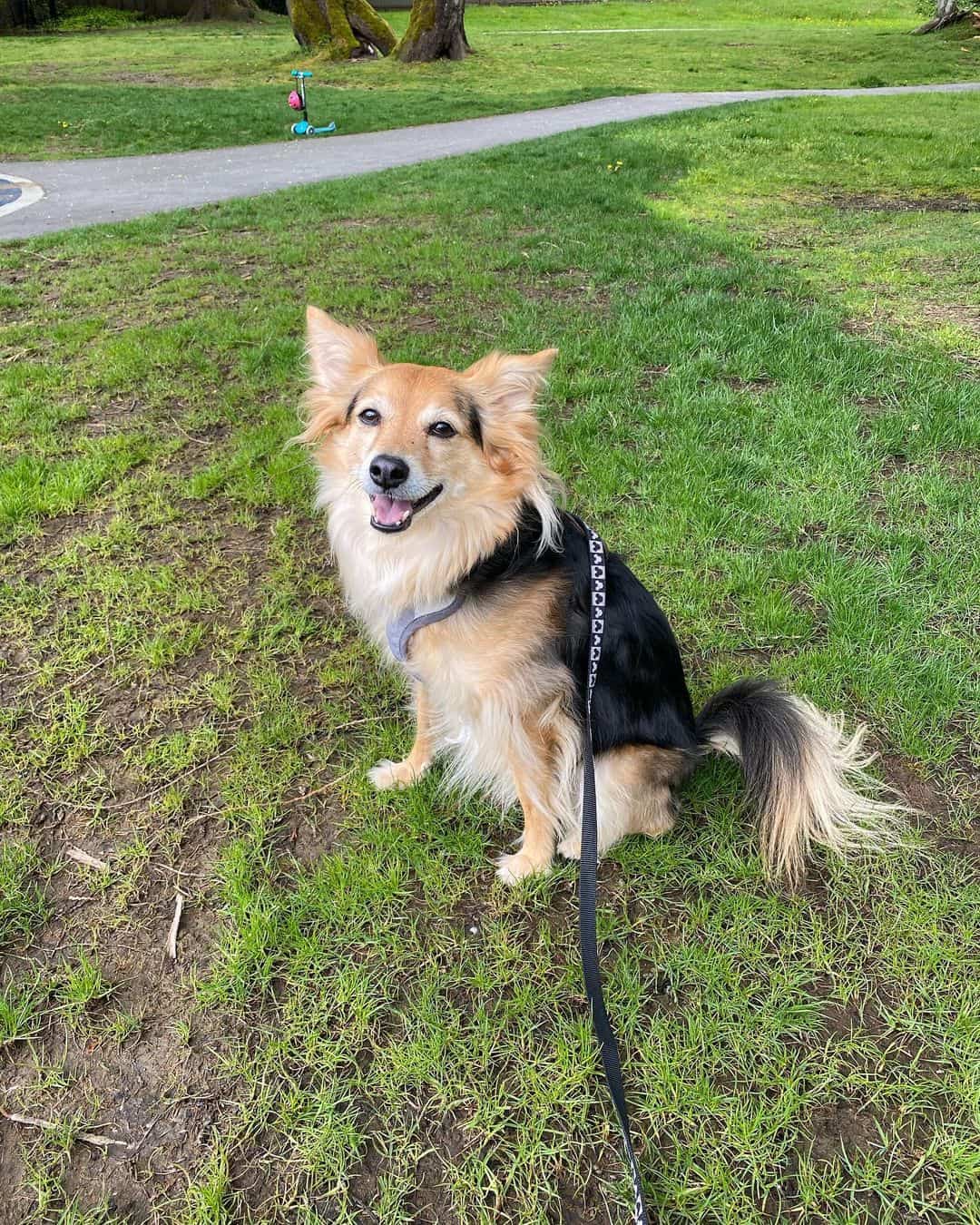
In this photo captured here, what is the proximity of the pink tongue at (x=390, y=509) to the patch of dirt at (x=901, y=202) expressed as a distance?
8178mm

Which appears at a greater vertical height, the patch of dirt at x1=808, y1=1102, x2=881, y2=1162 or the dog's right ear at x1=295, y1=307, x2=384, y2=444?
the dog's right ear at x1=295, y1=307, x2=384, y2=444

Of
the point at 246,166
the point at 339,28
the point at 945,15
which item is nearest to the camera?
the point at 246,166

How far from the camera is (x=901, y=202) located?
A: 27.0ft

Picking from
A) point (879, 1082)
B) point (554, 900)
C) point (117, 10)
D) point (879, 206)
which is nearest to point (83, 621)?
point (554, 900)

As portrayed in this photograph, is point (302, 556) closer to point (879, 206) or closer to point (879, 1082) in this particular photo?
point (879, 1082)

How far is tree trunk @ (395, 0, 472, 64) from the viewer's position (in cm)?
1764

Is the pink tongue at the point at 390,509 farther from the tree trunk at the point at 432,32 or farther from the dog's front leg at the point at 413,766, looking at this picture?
the tree trunk at the point at 432,32

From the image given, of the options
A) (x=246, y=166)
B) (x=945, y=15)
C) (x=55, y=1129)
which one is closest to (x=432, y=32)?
(x=246, y=166)

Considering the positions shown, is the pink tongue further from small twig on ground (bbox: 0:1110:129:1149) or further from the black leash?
small twig on ground (bbox: 0:1110:129:1149)

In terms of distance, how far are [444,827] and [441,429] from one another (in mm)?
1324

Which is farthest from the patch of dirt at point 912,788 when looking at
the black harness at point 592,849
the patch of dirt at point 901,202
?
the patch of dirt at point 901,202

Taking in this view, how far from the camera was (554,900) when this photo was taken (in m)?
2.31

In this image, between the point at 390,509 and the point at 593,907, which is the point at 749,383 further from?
the point at 593,907

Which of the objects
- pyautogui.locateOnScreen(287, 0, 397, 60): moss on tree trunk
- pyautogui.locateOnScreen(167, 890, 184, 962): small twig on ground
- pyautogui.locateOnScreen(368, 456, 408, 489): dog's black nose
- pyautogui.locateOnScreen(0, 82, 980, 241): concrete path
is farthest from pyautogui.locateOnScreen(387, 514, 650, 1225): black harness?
pyautogui.locateOnScreen(287, 0, 397, 60): moss on tree trunk
